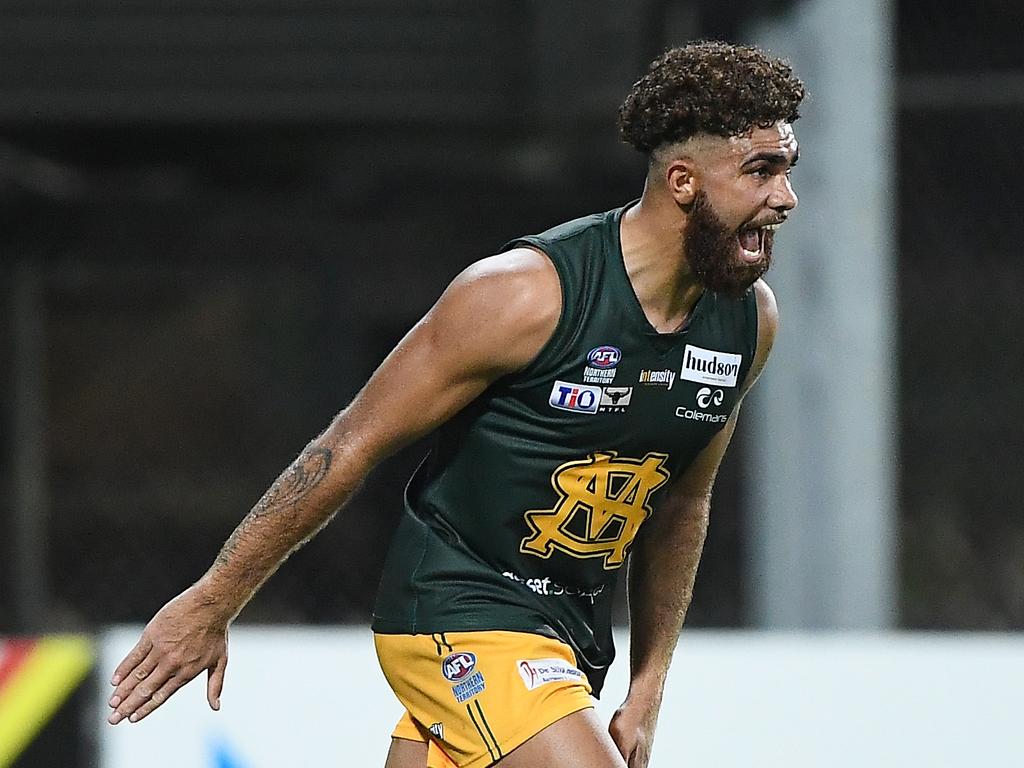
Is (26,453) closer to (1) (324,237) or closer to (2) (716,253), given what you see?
(1) (324,237)

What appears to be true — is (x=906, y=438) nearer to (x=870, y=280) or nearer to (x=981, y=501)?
(x=981, y=501)

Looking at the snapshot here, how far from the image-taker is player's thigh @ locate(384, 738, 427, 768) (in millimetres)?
2869

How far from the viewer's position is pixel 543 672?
8.80 ft

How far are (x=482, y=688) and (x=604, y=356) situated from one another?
22.9 inches

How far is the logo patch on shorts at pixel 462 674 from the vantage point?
8.83 ft

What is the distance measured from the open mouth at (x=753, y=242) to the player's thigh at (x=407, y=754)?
1021 mm

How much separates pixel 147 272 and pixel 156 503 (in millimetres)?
1696

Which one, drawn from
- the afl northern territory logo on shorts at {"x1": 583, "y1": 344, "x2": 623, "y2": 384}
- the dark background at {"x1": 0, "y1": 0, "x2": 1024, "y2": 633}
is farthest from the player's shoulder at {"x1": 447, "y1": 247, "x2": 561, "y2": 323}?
the dark background at {"x1": 0, "y1": 0, "x2": 1024, "y2": 633}

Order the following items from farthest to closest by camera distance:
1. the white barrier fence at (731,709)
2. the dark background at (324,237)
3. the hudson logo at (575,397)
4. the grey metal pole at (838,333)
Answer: the dark background at (324,237), the grey metal pole at (838,333), the white barrier fence at (731,709), the hudson logo at (575,397)

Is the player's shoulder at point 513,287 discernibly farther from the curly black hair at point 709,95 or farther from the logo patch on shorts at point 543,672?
the logo patch on shorts at point 543,672

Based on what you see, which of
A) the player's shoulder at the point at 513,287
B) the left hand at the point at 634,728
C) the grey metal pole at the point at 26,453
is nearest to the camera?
the player's shoulder at the point at 513,287

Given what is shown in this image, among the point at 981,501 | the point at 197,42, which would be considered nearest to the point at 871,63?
the point at 197,42

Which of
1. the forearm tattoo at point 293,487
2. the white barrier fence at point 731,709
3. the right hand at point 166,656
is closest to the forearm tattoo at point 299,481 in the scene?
the forearm tattoo at point 293,487

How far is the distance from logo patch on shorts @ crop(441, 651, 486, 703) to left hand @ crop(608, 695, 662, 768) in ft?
1.41
